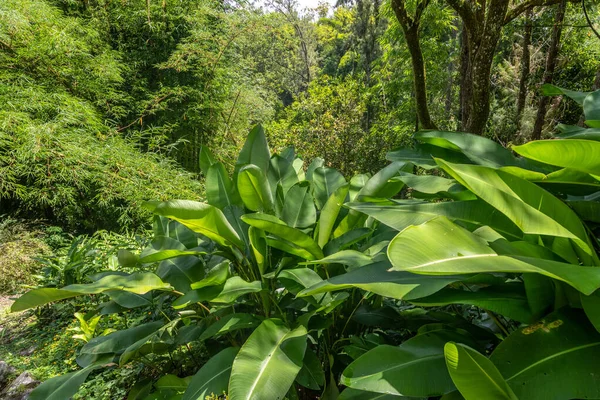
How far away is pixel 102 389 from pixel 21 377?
0.69 metres

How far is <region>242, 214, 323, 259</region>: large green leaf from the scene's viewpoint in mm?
794

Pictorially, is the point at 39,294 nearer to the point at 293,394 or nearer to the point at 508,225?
the point at 293,394

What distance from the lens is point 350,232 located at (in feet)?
3.15

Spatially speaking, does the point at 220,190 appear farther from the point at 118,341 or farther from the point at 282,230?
the point at 118,341

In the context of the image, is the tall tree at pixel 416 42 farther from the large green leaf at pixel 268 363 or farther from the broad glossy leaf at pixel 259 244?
the large green leaf at pixel 268 363

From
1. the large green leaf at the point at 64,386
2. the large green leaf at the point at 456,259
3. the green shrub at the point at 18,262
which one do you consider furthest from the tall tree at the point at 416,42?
the green shrub at the point at 18,262

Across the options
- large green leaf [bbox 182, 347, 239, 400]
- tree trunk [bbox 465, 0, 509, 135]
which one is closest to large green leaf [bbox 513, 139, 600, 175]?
large green leaf [bbox 182, 347, 239, 400]

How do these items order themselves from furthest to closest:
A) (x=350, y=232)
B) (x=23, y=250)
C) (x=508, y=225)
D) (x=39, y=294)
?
(x=23, y=250) < (x=350, y=232) < (x=39, y=294) < (x=508, y=225)

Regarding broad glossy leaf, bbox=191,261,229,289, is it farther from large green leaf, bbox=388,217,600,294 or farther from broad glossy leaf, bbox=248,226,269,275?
large green leaf, bbox=388,217,600,294

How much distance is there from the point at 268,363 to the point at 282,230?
297 mm

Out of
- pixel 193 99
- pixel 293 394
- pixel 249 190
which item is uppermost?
pixel 193 99

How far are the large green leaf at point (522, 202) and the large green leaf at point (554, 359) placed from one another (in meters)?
0.13

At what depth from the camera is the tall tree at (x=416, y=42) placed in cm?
280

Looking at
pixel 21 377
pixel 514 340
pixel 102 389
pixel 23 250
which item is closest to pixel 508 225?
pixel 514 340
